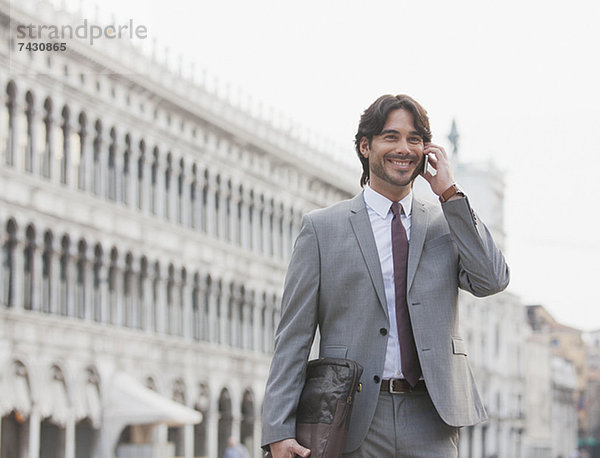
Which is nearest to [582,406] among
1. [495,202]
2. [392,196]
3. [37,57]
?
[495,202]

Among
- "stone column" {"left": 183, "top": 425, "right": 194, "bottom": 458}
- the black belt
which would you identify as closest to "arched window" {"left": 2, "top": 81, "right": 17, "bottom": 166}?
"stone column" {"left": 183, "top": 425, "right": 194, "bottom": 458}

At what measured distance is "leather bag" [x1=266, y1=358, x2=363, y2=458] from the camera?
3980 mm

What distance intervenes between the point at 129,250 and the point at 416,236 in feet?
91.9

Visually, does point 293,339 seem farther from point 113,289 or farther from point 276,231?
point 276,231

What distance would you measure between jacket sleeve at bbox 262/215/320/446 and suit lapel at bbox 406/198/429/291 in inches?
11.9

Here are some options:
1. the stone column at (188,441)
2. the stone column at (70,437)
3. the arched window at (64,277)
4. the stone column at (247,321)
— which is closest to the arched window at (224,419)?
the stone column at (247,321)

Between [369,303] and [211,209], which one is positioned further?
[211,209]

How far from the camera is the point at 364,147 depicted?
4.38m

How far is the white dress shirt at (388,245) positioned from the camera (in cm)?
414

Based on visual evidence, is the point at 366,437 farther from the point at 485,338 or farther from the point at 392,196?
the point at 485,338

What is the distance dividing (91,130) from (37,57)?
8.29ft

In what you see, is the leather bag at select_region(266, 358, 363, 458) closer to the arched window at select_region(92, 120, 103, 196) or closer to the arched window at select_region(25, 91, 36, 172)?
the arched window at select_region(25, 91, 36, 172)

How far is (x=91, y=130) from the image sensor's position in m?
30.7

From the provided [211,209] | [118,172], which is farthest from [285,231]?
[118,172]
